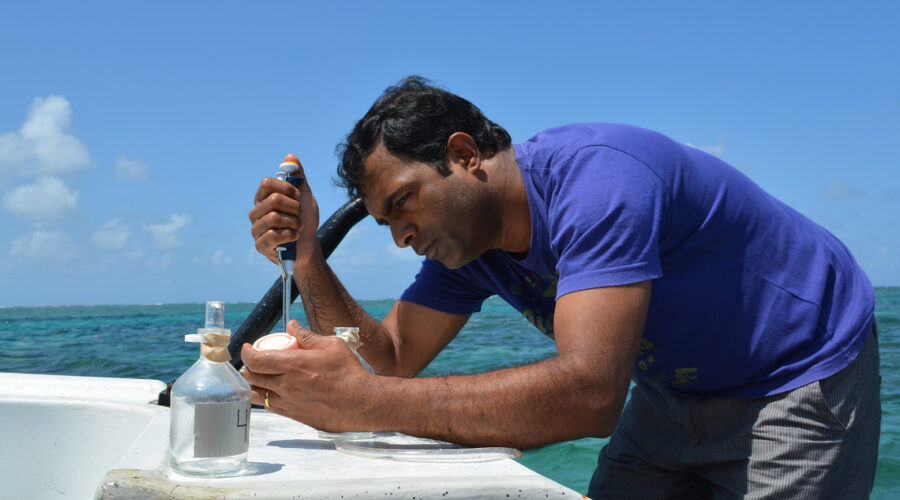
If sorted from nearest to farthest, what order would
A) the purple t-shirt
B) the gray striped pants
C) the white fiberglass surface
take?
1. the purple t-shirt
2. the gray striped pants
3. the white fiberglass surface

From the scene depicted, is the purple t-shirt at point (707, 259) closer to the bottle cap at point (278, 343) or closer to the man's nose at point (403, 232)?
the man's nose at point (403, 232)

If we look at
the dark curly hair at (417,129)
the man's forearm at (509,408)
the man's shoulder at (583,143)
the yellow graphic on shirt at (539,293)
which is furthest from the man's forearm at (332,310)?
the man's forearm at (509,408)

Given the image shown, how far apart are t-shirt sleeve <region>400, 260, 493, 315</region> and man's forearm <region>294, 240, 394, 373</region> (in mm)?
174

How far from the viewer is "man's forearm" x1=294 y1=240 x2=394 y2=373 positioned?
7.48ft

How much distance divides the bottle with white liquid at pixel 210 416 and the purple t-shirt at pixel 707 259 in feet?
2.16

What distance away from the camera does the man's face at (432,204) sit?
1.84 meters

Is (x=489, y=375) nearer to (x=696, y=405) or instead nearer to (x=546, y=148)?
(x=546, y=148)

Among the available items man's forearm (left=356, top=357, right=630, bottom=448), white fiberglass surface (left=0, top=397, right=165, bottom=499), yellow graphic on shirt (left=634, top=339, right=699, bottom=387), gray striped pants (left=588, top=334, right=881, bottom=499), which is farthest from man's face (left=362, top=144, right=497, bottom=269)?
white fiberglass surface (left=0, top=397, right=165, bottom=499)

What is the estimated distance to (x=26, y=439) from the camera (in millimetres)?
1941

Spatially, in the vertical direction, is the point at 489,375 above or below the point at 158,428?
above

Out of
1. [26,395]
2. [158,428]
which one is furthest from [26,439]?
[158,428]

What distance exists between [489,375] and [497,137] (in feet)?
2.64

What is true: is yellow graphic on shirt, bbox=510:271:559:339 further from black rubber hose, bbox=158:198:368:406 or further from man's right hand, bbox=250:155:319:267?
man's right hand, bbox=250:155:319:267

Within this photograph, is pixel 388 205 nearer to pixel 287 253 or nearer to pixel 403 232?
pixel 403 232
